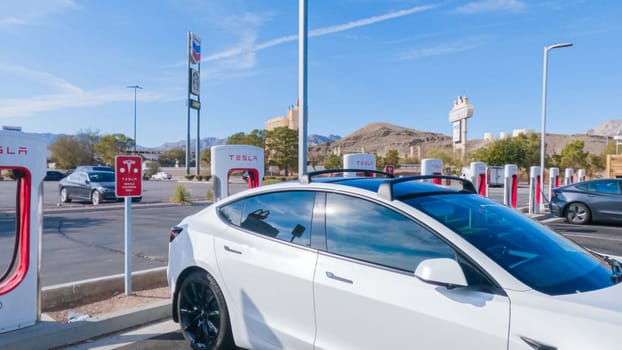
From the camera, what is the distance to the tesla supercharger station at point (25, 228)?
Result: 3791 mm

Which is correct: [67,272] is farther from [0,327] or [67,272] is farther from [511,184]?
[511,184]

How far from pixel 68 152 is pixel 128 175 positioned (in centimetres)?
7562

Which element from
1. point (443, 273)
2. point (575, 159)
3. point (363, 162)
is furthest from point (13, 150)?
point (575, 159)

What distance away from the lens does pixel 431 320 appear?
2.43m

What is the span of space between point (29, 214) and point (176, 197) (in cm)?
1472

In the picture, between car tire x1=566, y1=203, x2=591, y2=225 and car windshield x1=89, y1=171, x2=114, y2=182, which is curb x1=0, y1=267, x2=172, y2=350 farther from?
car windshield x1=89, y1=171, x2=114, y2=182

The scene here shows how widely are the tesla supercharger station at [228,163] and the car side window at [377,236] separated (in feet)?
11.3

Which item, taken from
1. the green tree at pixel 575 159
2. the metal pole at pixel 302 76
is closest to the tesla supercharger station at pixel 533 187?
the metal pole at pixel 302 76

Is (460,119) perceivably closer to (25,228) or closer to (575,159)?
(575,159)

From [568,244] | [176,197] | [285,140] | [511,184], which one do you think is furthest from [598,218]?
[285,140]

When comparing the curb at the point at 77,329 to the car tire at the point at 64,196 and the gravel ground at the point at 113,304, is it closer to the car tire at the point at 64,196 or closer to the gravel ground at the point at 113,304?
the gravel ground at the point at 113,304

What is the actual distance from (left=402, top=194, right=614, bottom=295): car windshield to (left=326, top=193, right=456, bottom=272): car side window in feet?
0.49

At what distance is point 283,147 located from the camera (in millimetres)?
70562

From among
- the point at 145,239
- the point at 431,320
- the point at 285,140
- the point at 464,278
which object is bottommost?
the point at 145,239
